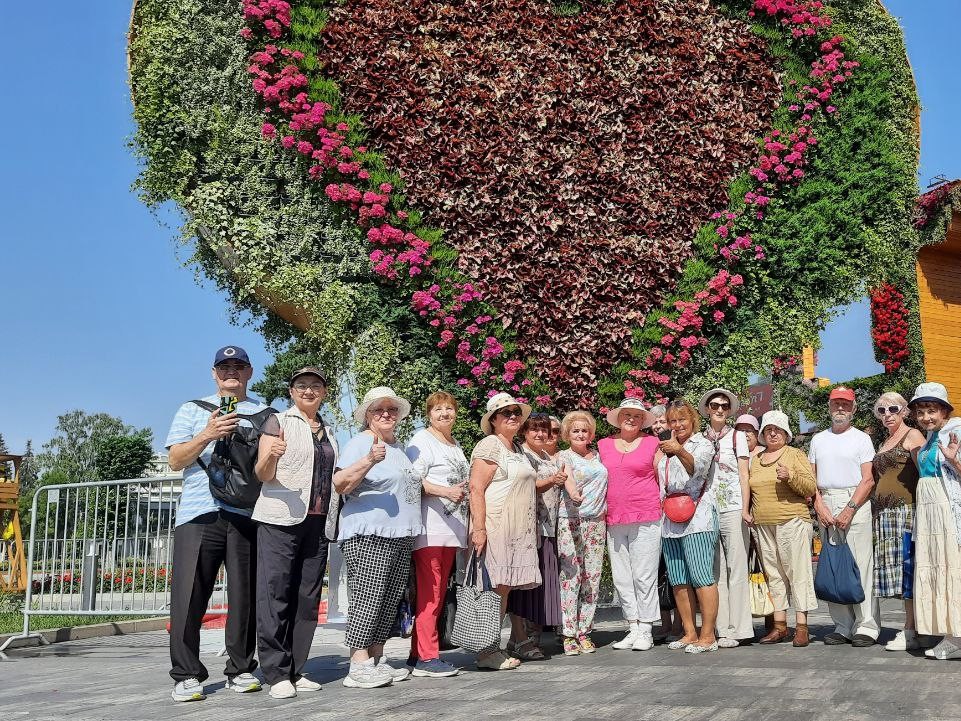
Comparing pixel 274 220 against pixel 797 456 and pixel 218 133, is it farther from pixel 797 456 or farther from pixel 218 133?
pixel 797 456

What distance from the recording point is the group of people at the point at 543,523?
518 cm

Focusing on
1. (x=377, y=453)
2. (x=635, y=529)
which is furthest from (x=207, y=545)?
(x=635, y=529)

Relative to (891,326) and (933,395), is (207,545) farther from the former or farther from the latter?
(891,326)

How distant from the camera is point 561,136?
913 cm

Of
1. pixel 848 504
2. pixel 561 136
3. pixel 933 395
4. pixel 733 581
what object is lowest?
pixel 733 581

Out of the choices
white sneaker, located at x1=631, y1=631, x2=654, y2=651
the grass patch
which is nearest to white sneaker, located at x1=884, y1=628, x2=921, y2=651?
white sneaker, located at x1=631, y1=631, x2=654, y2=651

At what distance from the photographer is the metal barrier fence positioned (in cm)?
852

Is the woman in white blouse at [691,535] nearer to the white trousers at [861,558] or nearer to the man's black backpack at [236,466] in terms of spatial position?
the white trousers at [861,558]

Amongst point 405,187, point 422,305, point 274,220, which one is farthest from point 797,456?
point 274,220

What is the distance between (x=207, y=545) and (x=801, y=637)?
4069 mm

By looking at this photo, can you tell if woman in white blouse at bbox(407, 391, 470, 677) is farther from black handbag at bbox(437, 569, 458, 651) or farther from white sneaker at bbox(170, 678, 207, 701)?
white sneaker at bbox(170, 678, 207, 701)

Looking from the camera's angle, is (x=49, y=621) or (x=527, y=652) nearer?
(x=527, y=652)

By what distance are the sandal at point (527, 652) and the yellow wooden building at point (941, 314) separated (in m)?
11.7

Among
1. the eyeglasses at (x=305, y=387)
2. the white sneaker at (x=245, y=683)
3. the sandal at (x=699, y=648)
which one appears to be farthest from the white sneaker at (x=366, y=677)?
the sandal at (x=699, y=648)
